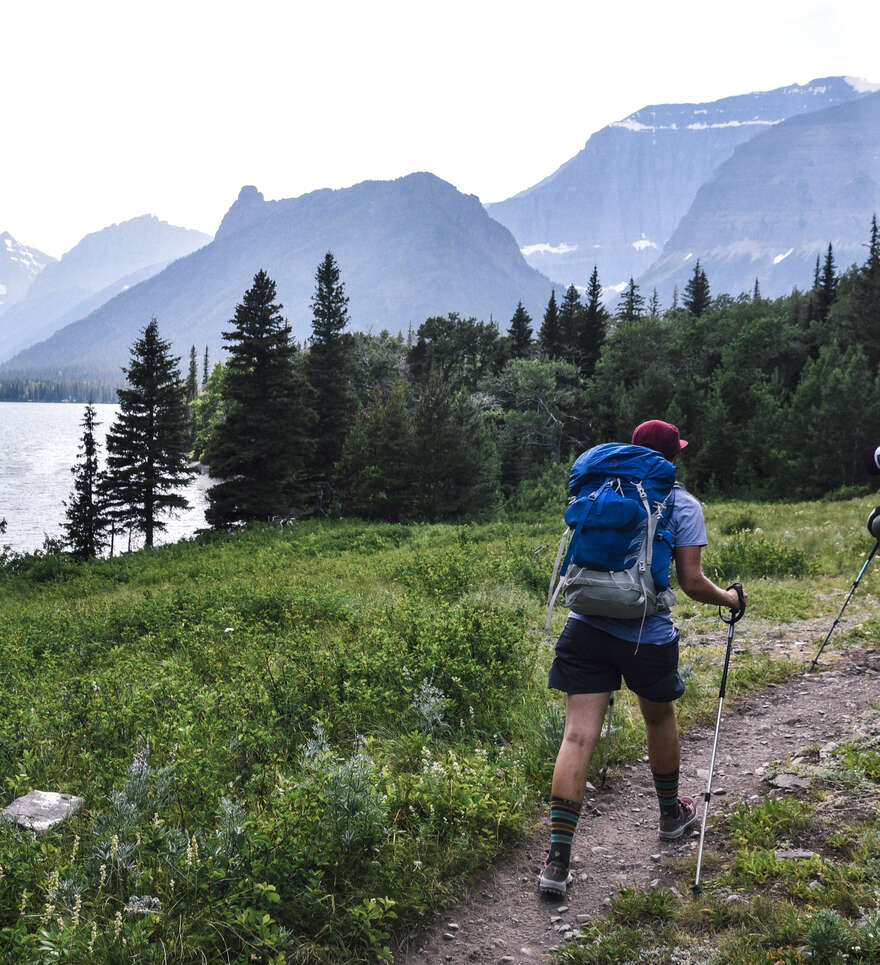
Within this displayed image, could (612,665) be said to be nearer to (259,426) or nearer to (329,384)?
(259,426)

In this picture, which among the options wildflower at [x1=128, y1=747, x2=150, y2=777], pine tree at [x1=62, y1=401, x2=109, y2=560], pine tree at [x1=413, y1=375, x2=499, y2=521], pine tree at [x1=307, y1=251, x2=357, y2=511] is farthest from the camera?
pine tree at [x1=307, y1=251, x2=357, y2=511]

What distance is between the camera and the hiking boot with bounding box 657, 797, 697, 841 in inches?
166

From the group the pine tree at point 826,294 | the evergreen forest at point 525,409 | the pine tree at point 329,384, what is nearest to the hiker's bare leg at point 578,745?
the evergreen forest at point 525,409

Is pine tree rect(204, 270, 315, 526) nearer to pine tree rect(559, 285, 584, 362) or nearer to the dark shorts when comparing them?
the dark shorts

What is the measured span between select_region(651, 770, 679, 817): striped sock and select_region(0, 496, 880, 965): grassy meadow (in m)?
0.88

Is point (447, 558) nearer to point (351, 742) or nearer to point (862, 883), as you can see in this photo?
point (351, 742)

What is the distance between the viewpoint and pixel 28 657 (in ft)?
30.6

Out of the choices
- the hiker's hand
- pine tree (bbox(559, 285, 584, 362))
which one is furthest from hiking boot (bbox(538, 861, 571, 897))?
pine tree (bbox(559, 285, 584, 362))

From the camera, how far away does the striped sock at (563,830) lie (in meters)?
3.76

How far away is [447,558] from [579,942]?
11.4 m

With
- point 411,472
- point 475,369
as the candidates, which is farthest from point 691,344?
point 411,472

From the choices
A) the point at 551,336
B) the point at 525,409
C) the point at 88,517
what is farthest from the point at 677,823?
the point at 551,336

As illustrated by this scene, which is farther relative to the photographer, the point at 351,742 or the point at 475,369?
the point at 475,369

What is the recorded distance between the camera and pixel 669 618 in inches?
151
